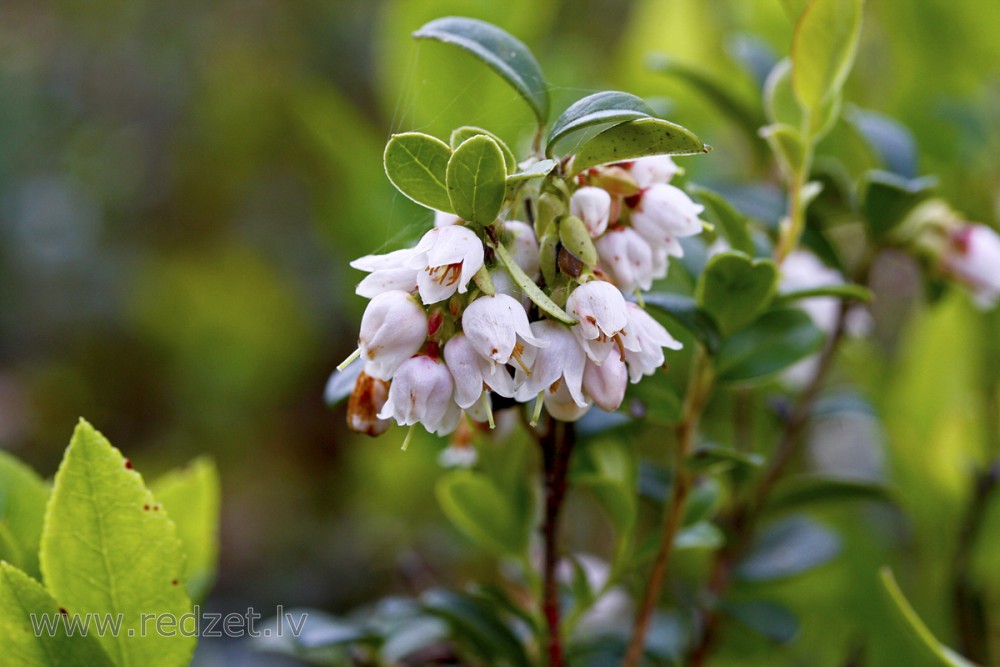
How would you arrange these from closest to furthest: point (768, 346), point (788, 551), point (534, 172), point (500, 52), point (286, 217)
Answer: point (534, 172)
point (500, 52)
point (768, 346)
point (788, 551)
point (286, 217)

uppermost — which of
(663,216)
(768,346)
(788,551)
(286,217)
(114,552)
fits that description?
(663,216)

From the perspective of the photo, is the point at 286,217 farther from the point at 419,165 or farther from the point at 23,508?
the point at 419,165

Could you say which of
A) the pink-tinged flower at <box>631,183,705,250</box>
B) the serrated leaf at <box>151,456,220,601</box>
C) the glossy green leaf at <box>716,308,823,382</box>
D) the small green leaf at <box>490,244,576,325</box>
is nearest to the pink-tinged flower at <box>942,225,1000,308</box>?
the glossy green leaf at <box>716,308,823,382</box>

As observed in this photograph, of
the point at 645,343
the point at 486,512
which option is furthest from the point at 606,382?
the point at 486,512

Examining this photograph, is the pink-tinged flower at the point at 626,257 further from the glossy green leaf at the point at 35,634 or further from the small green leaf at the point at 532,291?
the glossy green leaf at the point at 35,634

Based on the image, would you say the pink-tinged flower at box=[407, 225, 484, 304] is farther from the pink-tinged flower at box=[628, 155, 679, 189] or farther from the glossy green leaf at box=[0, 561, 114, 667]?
the glossy green leaf at box=[0, 561, 114, 667]

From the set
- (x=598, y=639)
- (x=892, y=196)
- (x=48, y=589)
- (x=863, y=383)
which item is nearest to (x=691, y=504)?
(x=598, y=639)

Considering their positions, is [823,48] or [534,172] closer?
[534,172]
